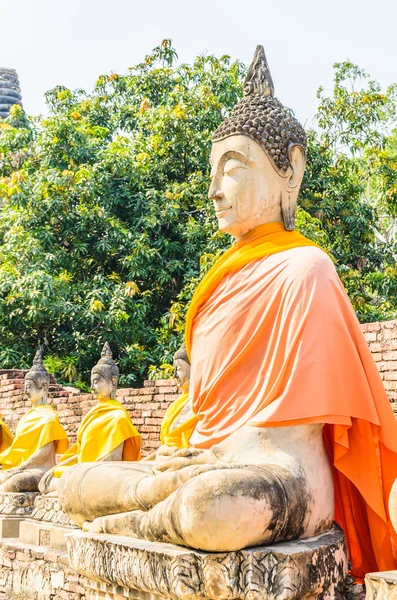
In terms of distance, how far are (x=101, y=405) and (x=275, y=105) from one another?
400 cm

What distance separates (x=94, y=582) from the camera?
3.68 meters

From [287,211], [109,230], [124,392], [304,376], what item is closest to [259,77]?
[287,211]

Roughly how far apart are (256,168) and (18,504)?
16.4ft

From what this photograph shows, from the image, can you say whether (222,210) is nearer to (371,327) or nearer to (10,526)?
(371,327)

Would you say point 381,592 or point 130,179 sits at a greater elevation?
point 130,179

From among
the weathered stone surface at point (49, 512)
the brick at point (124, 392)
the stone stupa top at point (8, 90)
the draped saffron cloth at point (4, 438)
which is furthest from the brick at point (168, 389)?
the stone stupa top at point (8, 90)

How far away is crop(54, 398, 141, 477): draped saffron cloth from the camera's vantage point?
7.20 m

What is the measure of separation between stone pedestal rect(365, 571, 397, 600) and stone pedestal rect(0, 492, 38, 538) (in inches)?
222

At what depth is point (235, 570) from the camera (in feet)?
9.95

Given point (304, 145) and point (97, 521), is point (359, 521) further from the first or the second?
point (304, 145)

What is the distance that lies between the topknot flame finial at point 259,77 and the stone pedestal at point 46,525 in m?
3.62

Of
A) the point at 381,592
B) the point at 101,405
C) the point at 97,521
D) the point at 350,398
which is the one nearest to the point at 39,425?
the point at 101,405

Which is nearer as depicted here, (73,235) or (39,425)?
(39,425)

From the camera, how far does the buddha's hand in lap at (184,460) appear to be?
138 inches
